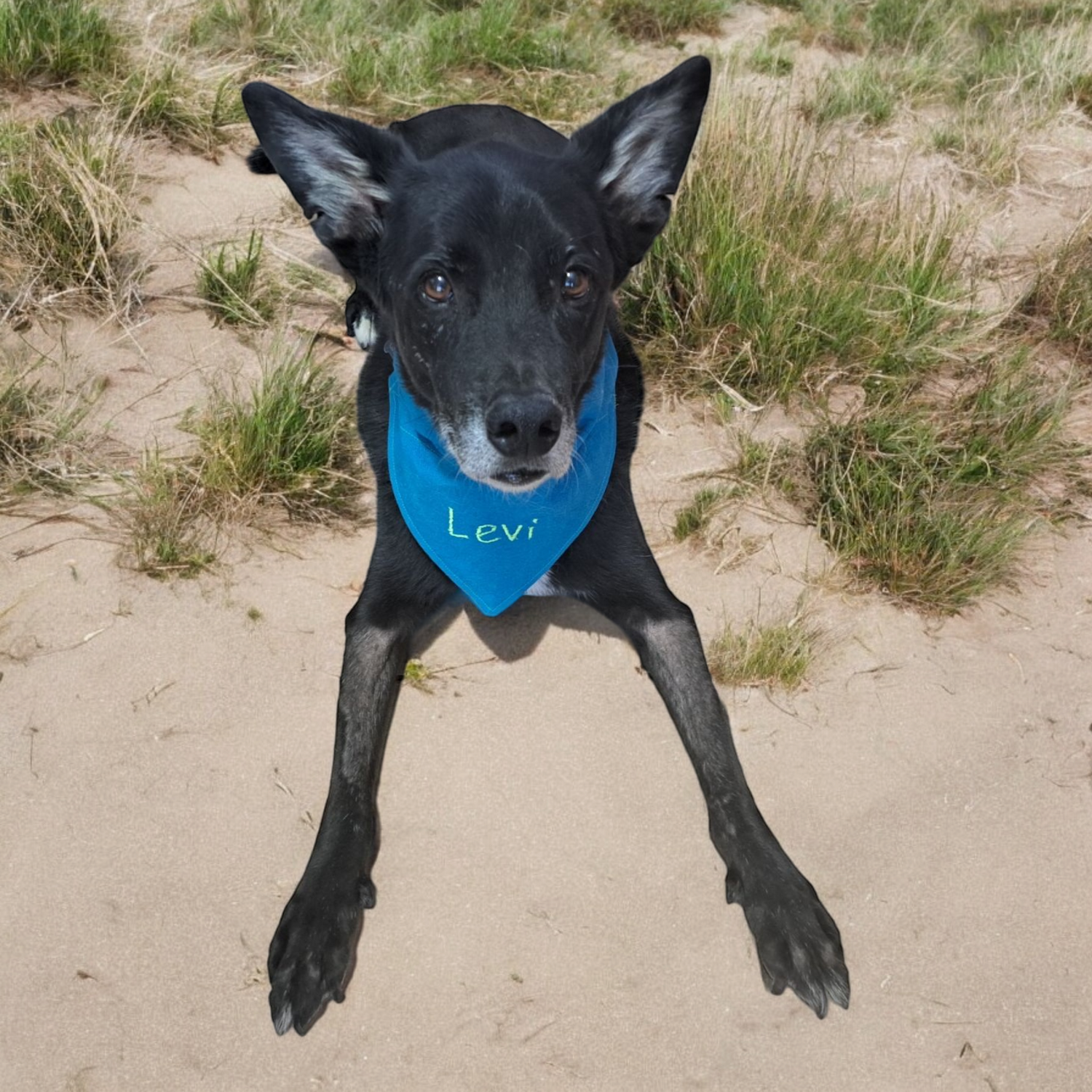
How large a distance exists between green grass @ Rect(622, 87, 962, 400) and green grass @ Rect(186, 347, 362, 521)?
1214mm

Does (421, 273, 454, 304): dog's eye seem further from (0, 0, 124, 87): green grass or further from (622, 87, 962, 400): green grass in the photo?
(0, 0, 124, 87): green grass

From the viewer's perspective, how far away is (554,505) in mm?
2799

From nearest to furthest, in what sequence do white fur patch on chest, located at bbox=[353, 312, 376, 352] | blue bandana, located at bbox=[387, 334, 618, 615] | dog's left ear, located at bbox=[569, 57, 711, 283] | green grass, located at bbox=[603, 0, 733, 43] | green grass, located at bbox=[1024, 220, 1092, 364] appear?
dog's left ear, located at bbox=[569, 57, 711, 283] → blue bandana, located at bbox=[387, 334, 618, 615] → white fur patch on chest, located at bbox=[353, 312, 376, 352] → green grass, located at bbox=[1024, 220, 1092, 364] → green grass, located at bbox=[603, 0, 733, 43]

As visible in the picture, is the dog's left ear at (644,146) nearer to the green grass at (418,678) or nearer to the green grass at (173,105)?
the green grass at (418,678)

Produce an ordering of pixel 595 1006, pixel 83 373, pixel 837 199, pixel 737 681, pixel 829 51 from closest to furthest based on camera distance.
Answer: pixel 595 1006 → pixel 737 681 → pixel 83 373 → pixel 837 199 → pixel 829 51

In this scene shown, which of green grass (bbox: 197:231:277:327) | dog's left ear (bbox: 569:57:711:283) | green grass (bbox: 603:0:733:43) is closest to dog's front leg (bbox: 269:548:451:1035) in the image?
dog's left ear (bbox: 569:57:711:283)

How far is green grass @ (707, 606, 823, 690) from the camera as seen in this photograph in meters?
2.91

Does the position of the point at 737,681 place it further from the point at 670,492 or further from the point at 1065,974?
the point at 1065,974

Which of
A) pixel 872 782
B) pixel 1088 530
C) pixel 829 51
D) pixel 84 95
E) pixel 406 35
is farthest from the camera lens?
pixel 829 51

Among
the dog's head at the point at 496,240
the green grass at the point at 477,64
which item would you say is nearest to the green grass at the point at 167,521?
the dog's head at the point at 496,240

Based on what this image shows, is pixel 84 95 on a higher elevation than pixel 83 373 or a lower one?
higher

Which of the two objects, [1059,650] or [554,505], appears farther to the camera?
[1059,650]

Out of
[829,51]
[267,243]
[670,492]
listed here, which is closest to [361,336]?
[267,243]

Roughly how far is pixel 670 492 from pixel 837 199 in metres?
1.53
